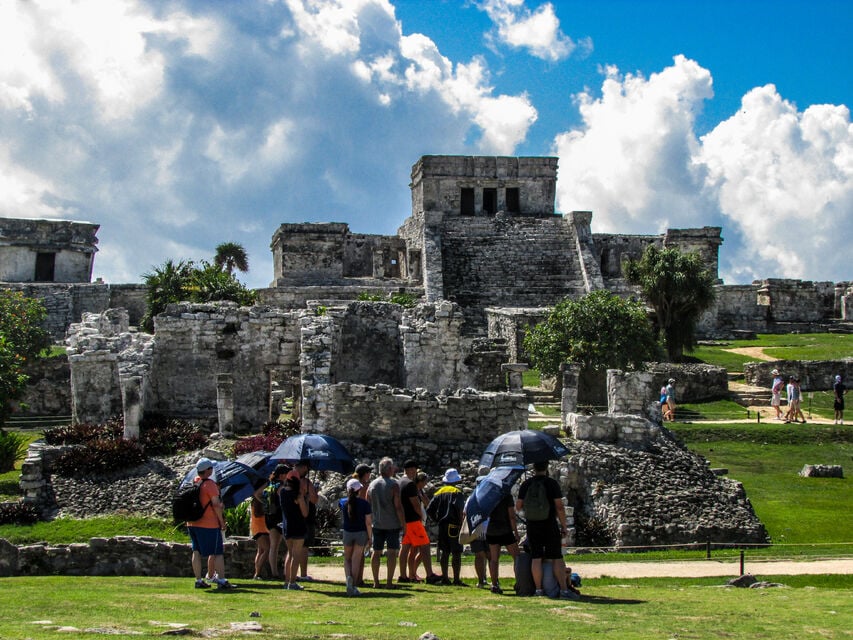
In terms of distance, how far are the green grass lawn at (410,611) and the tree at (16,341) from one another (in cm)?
1099

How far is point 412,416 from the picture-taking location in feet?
58.9

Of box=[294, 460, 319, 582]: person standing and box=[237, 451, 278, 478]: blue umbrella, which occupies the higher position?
box=[237, 451, 278, 478]: blue umbrella

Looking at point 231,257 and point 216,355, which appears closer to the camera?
point 216,355

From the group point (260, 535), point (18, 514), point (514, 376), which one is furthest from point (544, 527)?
point (514, 376)

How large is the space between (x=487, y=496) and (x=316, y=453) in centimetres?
323

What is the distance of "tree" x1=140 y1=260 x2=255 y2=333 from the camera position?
3531cm

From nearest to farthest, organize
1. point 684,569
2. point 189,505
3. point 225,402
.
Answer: point 189,505, point 684,569, point 225,402

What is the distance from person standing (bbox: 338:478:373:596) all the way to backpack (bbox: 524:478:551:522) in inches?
76.7

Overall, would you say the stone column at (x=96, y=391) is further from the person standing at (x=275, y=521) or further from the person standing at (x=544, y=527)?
the person standing at (x=544, y=527)

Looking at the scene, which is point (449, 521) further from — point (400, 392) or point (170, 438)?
point (170, 438)

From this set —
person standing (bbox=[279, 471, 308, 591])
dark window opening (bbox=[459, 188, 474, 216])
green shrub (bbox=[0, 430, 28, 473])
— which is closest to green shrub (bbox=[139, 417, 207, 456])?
green shrub (bbox=[0, 430, 28, 473])

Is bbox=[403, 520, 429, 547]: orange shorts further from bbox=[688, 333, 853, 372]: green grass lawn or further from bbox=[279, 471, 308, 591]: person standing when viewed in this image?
bbox=[688, 333, 853, 372]: green grass lawn

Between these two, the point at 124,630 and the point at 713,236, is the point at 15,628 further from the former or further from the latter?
the point at 713,236

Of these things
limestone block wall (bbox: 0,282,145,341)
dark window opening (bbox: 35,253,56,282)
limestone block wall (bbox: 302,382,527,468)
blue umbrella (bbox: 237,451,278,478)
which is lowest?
blue umbrella (bbox: 237,451,278,478)
